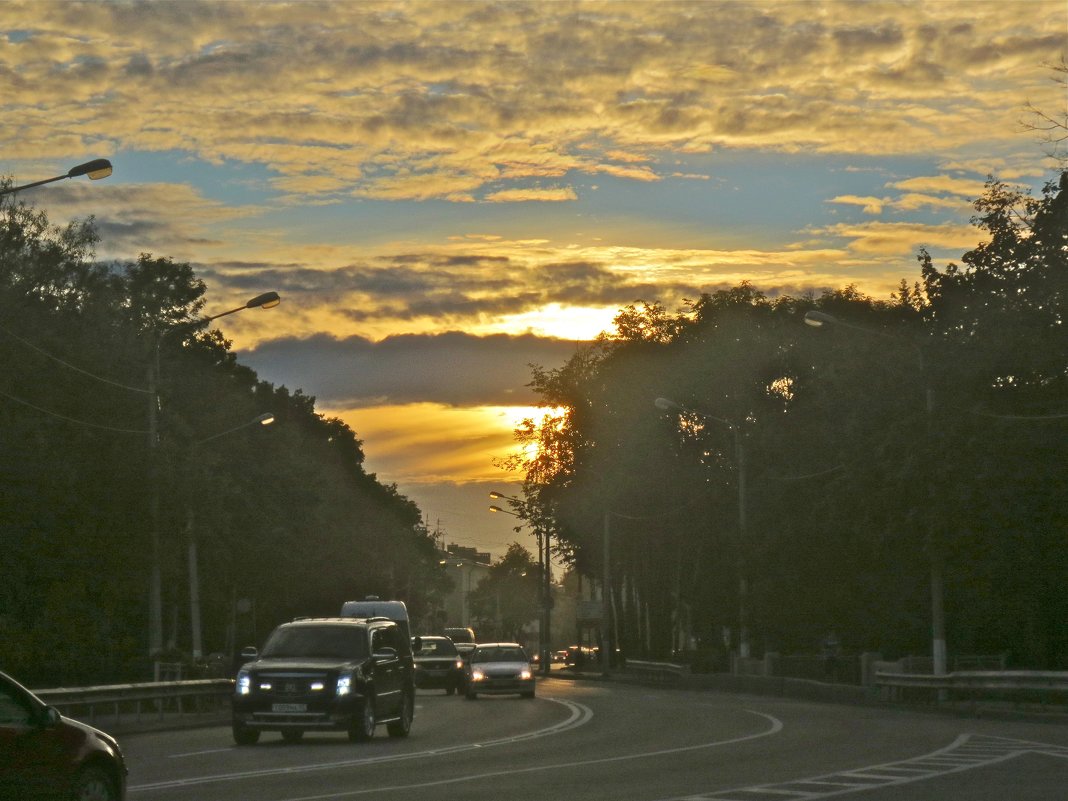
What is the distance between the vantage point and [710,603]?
2803 inches

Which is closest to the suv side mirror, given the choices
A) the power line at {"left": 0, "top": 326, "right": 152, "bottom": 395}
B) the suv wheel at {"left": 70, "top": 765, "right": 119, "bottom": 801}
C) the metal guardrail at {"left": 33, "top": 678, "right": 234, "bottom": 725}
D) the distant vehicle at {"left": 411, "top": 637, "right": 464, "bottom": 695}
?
the suv wheel at {"left": 70, "top": 765, "right": 119, "bottom": 801}

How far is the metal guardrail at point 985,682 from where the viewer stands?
32.7 metres

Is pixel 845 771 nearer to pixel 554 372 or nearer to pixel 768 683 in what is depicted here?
pixel 768 683

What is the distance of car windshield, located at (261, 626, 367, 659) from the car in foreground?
2130 cm

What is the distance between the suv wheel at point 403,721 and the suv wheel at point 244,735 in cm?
217

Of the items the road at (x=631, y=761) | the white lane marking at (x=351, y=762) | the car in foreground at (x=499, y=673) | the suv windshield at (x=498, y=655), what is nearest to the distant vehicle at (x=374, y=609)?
the car in foreground at (x=499, y=673)

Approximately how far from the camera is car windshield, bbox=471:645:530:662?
47.9 metres

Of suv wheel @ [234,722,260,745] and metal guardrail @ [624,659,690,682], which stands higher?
metal guardrail @ [624,659,690,682]

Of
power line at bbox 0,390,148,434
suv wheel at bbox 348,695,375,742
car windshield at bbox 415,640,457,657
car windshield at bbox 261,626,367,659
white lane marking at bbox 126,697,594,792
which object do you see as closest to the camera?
white lane marking at bbox 126,697,594,792

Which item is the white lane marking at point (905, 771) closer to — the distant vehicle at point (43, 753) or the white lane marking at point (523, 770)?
the white lane marking at point (523, 770)

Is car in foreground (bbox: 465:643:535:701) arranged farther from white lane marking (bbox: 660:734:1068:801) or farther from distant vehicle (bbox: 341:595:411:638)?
white lane marking (bbox: 660:734:1068:801)

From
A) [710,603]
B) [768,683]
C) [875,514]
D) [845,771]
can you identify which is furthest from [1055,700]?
[710,603]

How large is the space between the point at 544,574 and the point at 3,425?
176 feet

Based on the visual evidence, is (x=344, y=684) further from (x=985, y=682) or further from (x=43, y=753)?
(x=985, y=682)
